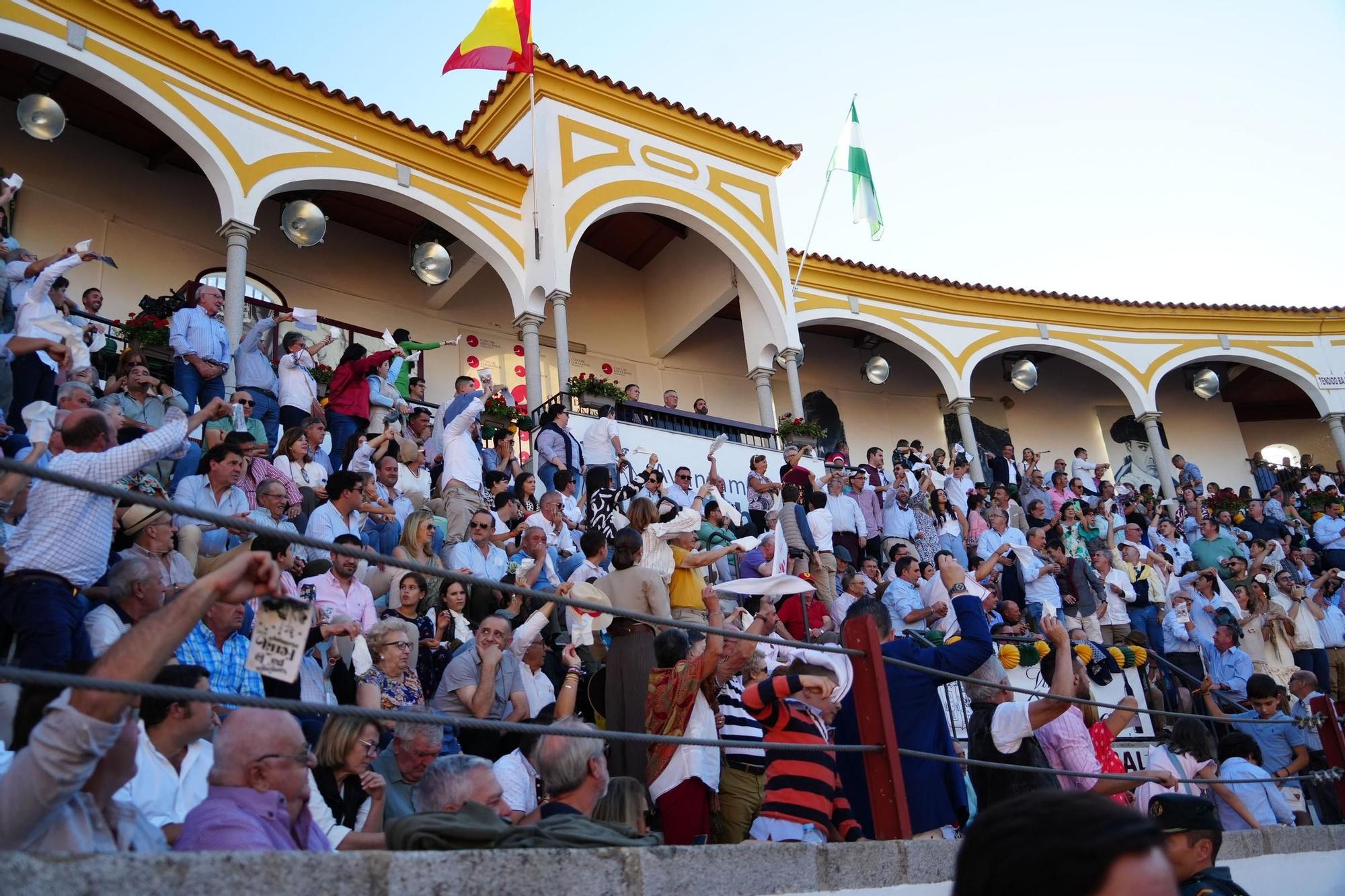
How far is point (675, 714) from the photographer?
484 cm

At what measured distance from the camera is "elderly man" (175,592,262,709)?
15.0 feet

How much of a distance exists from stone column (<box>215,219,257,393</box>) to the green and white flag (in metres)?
9.06

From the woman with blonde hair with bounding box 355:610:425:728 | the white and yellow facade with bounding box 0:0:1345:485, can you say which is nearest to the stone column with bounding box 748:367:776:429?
the white and yellow facade with bounding box 0:0:1345:485

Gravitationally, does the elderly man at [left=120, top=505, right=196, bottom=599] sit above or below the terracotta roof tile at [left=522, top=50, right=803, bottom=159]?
below

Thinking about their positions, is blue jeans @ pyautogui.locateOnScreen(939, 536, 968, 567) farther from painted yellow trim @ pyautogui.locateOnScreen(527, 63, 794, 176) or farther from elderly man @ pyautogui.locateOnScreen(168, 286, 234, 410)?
elderly man @ pyautogui.locateOnScreen(168, 286, 234, 410)

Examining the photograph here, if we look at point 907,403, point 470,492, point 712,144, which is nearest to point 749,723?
point 470,492

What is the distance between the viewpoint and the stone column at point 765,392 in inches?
611

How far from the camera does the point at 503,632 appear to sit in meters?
5.57

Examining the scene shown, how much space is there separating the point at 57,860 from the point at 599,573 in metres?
5.81

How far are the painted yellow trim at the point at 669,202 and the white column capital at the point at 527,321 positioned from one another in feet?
3.22

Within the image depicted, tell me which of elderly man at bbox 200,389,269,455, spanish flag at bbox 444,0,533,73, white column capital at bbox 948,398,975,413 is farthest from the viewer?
white column capital at bbox 948,398,975,413

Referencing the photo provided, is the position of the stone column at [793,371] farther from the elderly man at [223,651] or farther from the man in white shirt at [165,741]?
the man in white shirt at [165,741]

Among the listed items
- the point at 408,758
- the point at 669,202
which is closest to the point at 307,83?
the point at 669,202

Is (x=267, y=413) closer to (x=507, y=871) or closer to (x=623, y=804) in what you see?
(x=623, y=804)
